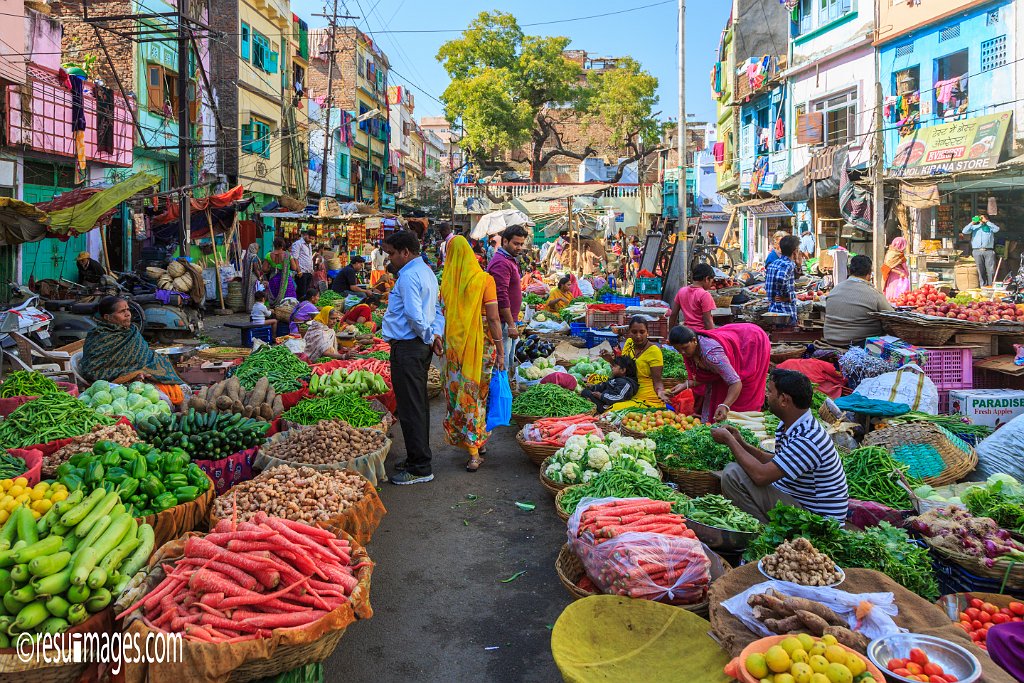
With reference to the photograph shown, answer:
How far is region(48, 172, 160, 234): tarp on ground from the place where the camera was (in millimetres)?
10242

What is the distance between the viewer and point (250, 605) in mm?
2928

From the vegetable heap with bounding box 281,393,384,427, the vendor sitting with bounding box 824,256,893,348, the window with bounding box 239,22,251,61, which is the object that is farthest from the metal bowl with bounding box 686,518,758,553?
the window with bounding box 239,22,251,61

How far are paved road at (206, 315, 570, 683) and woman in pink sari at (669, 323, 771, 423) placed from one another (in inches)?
64.9

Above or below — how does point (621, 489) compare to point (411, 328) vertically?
below

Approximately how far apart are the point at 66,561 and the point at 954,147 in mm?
17118

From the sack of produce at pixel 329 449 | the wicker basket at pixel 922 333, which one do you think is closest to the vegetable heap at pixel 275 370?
the sack of produce at pixel 329 449

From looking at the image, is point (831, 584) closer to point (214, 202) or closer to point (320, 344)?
point (320, 344)

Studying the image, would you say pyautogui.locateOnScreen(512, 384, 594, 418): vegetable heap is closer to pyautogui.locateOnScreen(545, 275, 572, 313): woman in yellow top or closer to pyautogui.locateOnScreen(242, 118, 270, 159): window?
pyautogui.locateOnScreen(545, 275, 572, 313): woman in yellow top

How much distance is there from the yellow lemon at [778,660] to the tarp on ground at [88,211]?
1068 centimetres

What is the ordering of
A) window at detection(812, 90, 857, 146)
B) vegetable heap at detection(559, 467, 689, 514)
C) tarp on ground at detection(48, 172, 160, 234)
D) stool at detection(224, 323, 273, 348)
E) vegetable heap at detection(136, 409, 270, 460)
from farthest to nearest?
1. window at detection(812, 90, 857, 146)
2. stool at detection(224, 323, 273, 348)
3. tarp on ground at detection(48, 172, 160, 234)
4. vegetable heap at detection(136, 409, 270, 460)
5. vegetable heap at detection(559, 467, 689, 514)

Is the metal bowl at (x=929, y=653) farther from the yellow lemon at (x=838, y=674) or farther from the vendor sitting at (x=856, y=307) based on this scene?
the vendor sitting at (x=856, y=307)

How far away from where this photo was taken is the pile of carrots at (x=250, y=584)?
2801 mm

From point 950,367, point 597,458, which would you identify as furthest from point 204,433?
point 950,367

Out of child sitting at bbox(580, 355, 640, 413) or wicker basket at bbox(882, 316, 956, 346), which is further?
wicker basket at bbox(882, 316, 956, 346)
